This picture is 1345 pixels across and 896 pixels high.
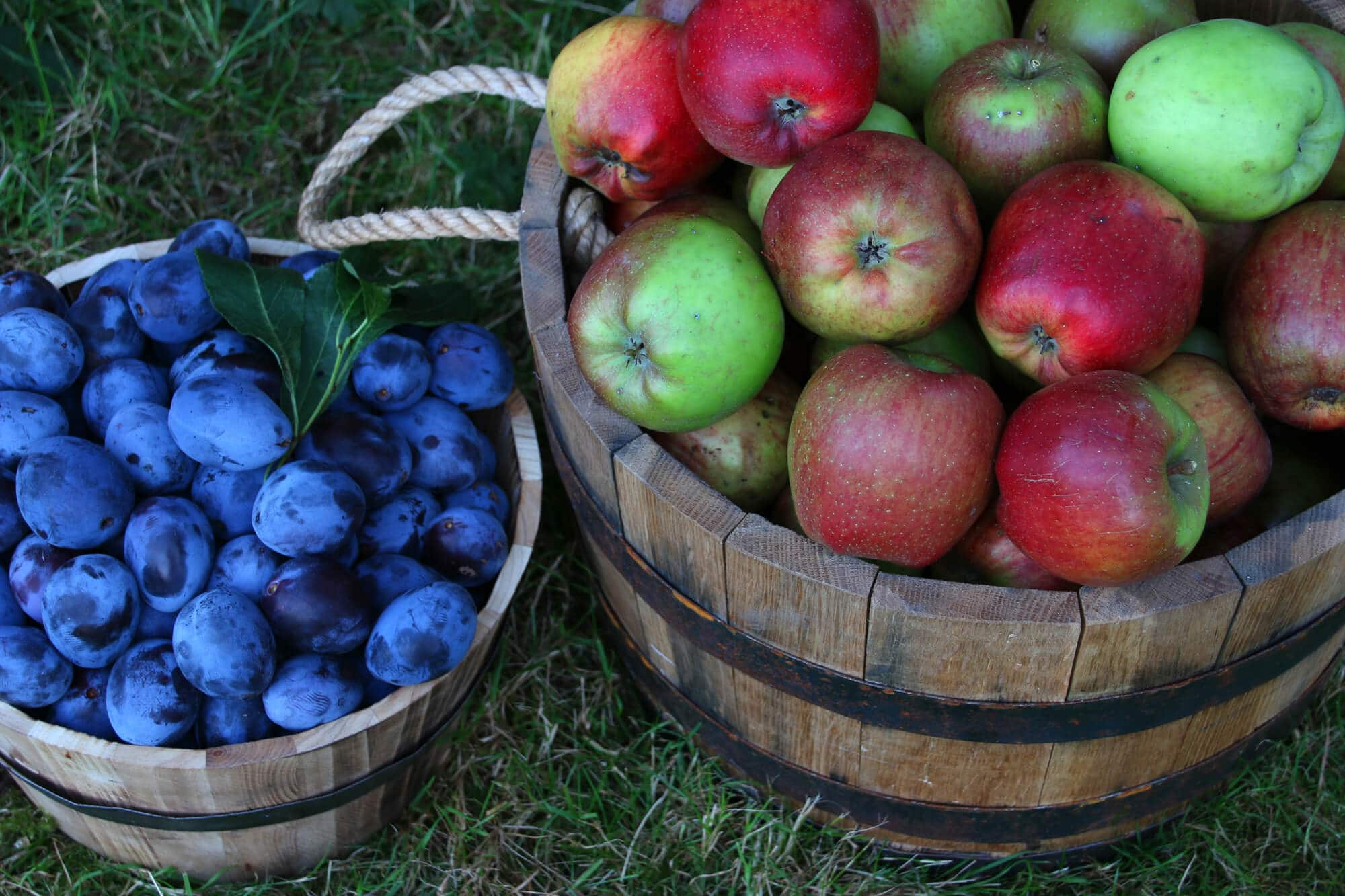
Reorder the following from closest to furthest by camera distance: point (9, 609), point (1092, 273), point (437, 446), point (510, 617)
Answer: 1. point (1092, 273)
2. point (9, 609)
3. point (437, 446)
4. point (510, 617)

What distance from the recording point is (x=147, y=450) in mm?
1789

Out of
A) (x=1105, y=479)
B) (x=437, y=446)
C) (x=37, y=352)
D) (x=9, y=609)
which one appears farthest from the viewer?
(x=437, y=446)

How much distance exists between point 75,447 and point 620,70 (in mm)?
1008

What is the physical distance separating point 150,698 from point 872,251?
121 cm

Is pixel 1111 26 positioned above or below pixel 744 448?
above

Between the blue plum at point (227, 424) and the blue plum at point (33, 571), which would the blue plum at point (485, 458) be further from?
the blue plum at point (33, 571)

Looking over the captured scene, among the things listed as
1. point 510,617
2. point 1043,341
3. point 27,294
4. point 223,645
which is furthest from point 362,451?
point 1043,341

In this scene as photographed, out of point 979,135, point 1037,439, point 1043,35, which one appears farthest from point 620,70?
point 1037,439

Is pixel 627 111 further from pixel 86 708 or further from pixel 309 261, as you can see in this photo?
pixel 86 708

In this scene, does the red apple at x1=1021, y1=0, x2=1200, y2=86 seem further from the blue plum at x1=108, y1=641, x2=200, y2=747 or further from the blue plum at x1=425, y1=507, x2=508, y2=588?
the blue plum at x1=108, y1=641, x2=200, y2=747

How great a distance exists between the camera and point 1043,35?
1.86m

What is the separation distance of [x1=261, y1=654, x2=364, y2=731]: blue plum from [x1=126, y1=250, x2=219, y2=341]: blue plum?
632 mm

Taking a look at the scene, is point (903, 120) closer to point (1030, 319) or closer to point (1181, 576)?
point (1030, 319)

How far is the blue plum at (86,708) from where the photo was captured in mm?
1730
